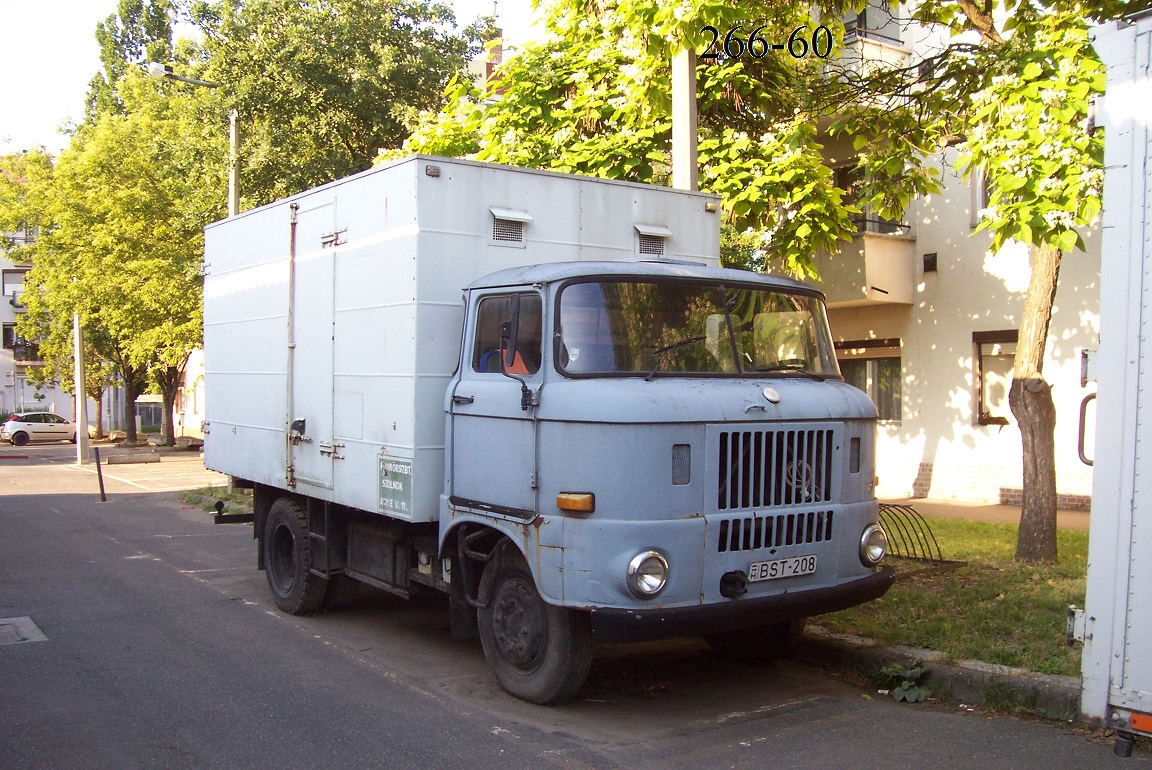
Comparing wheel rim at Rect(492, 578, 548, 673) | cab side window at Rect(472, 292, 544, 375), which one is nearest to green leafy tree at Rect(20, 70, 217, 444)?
cab side window at Rect(472, 292, 544, 375)

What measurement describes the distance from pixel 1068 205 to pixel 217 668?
6925 millimetres

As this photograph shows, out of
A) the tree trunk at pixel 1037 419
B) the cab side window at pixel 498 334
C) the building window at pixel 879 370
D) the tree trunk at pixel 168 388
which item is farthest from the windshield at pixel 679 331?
the tree trunk at pixel 168 388

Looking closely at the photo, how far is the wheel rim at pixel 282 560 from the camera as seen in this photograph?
940 cm

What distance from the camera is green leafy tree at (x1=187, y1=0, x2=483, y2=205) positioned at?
1902cm

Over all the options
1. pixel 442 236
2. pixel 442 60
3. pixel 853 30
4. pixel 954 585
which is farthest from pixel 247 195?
pixel 954 585

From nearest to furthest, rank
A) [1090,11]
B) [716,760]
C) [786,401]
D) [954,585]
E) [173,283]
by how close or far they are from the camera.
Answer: [716,760] < [786,401] < [1090,11] < [954,585] < [173,283]

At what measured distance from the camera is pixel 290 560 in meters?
9.46

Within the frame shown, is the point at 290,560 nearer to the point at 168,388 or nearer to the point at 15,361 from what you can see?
the point at 168,388

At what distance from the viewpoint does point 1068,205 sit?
7781 millimetres

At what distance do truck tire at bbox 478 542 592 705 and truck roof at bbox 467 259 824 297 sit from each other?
5.46 ft

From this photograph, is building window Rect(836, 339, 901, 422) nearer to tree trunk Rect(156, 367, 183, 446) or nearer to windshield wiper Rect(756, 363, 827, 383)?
windshield wiper Rect(756, 363, 827, 383)

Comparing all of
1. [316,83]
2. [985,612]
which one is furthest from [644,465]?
[316,83]

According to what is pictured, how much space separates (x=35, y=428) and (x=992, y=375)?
146ft

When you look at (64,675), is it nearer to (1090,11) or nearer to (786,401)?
(786,401)
